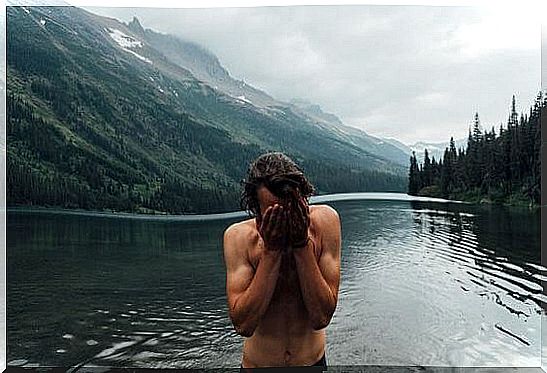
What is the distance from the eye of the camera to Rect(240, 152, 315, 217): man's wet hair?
1.01m

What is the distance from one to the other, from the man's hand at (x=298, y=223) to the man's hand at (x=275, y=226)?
1 centimetres

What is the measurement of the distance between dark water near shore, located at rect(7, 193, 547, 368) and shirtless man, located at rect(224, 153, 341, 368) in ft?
20.6

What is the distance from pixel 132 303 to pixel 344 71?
41.1m

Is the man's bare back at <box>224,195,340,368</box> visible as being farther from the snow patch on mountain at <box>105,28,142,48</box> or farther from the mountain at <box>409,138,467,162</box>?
the snow patch on mountain at <box>105,28,142,48</box>

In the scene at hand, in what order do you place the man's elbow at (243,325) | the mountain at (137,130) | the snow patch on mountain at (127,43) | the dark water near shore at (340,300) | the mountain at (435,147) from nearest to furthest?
the man's elbow at (243,325) → the dark water near shore at (340,300) → the mountain at (435,147) → the mountain at (137,130) → the snow patch on mountain at (127,43)

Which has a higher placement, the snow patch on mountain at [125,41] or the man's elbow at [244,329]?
the snow patch on mountain at [125,41]

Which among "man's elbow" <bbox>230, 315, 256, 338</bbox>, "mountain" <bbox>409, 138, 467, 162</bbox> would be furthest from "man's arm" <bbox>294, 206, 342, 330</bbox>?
"mountain" <bbox>409, 138, 467, 162</bbox>

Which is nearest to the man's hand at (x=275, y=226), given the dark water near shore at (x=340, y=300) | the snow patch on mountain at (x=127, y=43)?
the dark water near shore at (x=340, y=300)

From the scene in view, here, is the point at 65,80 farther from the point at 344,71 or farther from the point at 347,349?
the point at 347,349

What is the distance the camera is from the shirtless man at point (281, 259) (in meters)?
0.96

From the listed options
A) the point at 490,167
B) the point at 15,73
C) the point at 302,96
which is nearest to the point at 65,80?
the point at 15,73

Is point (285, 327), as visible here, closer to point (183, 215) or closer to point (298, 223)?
point (298, 223)

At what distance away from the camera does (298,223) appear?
3.09 feet

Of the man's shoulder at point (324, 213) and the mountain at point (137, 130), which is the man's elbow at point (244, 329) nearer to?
the man's shoulder at point (324, 213)
